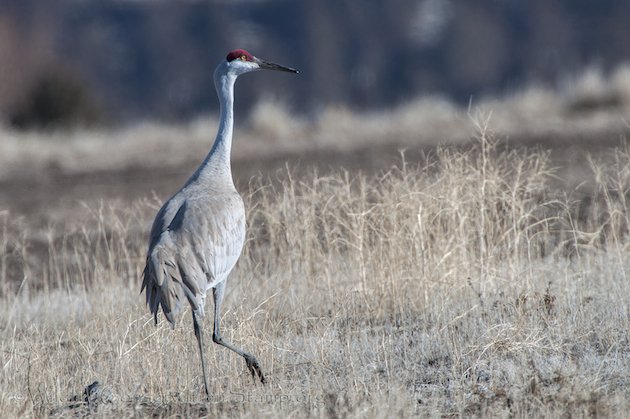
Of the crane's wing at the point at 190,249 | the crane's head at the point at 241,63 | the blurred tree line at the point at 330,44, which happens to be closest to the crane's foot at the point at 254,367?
the crane's wing at the point at 190,249

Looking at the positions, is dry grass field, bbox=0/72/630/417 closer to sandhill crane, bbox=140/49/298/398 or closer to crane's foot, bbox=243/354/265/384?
crane's foot, bbox=243/354/265/384

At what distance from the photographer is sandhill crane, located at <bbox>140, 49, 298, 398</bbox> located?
6.06 metres

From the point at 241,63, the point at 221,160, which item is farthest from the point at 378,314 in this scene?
the point at 241,63

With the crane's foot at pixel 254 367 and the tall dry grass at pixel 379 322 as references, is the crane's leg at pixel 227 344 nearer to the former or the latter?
the crane's foot at pixel 254 367

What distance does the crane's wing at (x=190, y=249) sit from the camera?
605 centimetres

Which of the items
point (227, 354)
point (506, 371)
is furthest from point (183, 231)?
point (506, 371)

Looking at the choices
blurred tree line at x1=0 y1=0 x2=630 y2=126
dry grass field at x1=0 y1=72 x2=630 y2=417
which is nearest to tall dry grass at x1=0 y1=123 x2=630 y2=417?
dry grass field at x1=0 y1=72 x2=630 y2=417

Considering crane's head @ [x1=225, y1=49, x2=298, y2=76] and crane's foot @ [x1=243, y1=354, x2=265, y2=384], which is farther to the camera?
crane's head @ [x1=225, y1=49, x2=298, y2=76]

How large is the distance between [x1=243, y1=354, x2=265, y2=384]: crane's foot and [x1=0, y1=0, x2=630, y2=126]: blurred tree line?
146 ft

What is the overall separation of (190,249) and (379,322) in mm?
1510

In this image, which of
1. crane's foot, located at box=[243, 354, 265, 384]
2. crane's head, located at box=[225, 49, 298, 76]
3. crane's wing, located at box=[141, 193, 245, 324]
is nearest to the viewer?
crane's wing, located at box=[141, 193, 245, 324]

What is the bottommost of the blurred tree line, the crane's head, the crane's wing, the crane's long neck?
the crane's wing

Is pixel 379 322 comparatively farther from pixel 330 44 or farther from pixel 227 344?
pixel 330 44

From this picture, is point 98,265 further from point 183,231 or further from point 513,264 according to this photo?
point 513,264
